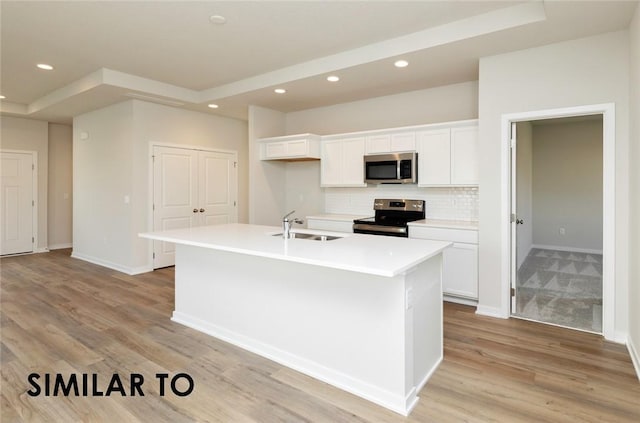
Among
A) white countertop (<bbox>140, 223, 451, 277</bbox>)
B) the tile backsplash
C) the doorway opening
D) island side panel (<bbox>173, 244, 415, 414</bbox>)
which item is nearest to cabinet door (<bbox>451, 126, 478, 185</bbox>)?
the tile backsplash

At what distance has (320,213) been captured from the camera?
229 inches

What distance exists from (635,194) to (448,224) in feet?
5.56

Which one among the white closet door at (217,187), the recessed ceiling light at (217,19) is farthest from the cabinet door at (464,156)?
the white closet door at (217,187)

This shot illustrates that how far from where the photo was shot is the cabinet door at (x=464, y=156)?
4.09 meters

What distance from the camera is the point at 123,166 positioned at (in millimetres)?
5586

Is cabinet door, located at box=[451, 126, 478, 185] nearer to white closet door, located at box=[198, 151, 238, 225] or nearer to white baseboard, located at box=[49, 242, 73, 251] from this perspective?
white closet door, located at box=[198, 151, 238, 225]

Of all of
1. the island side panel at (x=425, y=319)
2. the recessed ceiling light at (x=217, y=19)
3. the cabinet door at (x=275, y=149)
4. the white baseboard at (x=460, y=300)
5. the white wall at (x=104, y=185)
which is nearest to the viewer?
the island side panel at (x=425, y=319)

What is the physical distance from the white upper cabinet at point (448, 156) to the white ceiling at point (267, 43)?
0.65 m

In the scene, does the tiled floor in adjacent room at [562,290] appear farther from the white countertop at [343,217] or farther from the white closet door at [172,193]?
the white closet door at [172,193]

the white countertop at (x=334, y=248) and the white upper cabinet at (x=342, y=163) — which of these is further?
the white upper cabinet at (x=342, y=163)

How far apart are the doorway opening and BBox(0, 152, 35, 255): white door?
858 cm

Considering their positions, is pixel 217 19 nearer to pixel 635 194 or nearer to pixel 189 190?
pixel 189 190

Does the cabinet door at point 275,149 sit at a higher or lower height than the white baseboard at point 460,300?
higher

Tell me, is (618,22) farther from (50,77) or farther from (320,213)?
(50,77)
